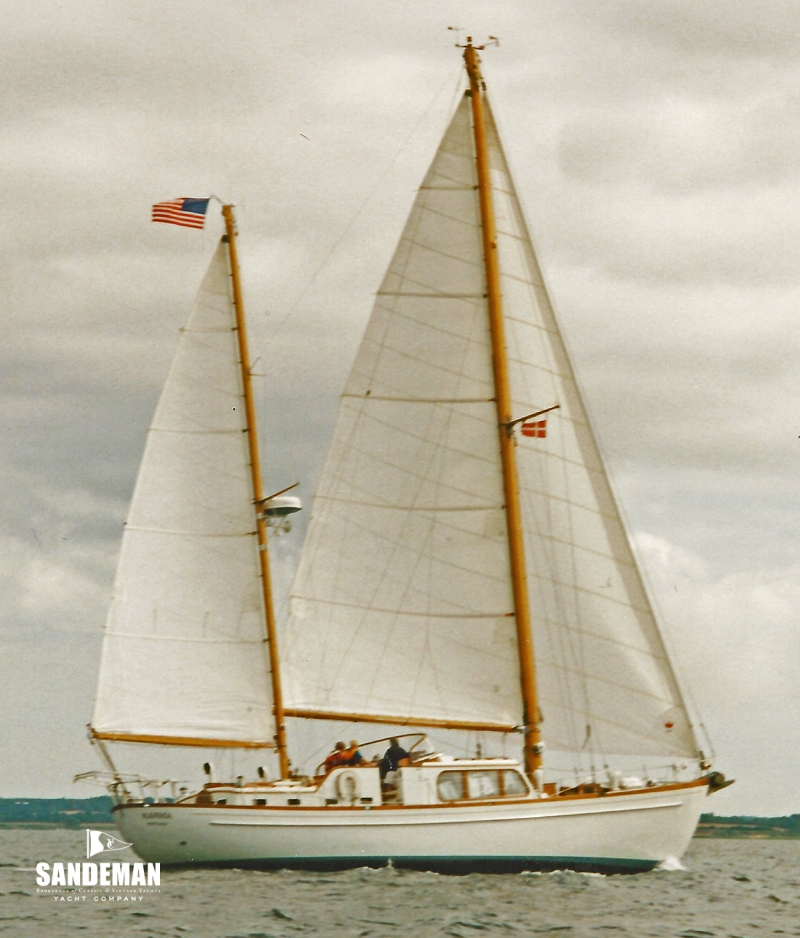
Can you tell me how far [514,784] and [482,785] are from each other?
2.59ft

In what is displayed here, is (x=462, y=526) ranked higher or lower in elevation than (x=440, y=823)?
higher

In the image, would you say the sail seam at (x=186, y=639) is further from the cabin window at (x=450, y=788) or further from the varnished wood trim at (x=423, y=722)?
the cabin window at (x=450, y=788)

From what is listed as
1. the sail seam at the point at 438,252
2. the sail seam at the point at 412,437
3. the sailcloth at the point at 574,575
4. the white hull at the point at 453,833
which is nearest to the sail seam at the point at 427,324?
the sail seam at the point at 438,252

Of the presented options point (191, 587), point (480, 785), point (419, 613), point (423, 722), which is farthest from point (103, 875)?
point (419, 613)

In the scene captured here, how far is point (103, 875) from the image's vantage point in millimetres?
42750

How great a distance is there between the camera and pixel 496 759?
39.2 metres

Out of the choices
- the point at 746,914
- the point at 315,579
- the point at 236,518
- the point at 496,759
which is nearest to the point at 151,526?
the point at 236,518

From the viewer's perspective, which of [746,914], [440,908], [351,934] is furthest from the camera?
[746,914]

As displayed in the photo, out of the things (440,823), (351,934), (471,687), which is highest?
(471,687)

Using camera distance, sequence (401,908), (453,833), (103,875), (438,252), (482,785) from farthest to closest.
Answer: (103,875)
(438,252)
(482,785)
(453,833)
(401,908)

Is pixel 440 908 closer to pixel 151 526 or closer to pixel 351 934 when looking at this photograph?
pixel 351 934

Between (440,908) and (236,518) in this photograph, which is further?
(236,518)

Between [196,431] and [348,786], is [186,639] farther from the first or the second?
[348,786]

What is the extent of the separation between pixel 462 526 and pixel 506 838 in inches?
304
